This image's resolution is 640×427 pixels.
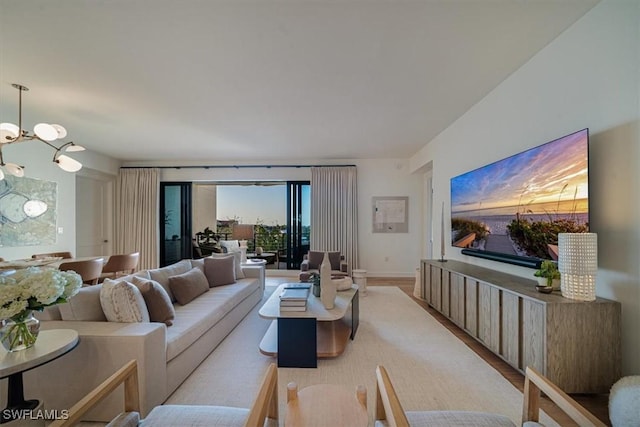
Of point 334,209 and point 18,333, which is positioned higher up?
point 334,209

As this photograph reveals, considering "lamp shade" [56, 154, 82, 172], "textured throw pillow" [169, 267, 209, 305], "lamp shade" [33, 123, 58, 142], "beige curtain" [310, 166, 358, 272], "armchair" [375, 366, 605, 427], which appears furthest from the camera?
"beige curtain" [310, 166, 358, 272]

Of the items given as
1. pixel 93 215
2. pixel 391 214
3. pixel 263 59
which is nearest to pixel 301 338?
pixel 263 59

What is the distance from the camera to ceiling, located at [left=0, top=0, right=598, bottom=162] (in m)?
1.92

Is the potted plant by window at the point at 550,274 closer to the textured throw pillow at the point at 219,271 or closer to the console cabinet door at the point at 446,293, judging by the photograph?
the console cabinet door at the point at 446,293

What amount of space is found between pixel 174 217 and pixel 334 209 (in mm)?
3800

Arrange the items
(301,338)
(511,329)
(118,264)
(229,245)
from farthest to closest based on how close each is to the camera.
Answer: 1. (229,245)
2. (118,264)
3. (301,338)
4. (511,329)

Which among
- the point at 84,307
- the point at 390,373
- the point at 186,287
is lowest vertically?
the point at 390,373

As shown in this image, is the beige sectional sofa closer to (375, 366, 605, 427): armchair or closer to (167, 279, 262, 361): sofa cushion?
(167, 279, 262, 361): sofa cushion

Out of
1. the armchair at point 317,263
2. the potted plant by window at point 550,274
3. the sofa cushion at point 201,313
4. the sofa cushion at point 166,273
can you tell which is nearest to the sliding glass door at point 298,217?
the armchair at point 317,263

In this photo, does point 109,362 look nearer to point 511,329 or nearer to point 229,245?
point 511,329

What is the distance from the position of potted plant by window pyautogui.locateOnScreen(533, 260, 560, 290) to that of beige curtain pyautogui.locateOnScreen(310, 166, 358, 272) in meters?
4.23

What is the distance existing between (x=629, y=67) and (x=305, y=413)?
8.98 ft

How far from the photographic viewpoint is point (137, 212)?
6.51 metres

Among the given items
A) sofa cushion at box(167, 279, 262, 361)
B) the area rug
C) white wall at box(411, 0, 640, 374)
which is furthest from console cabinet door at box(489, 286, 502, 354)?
sofa cushion at box(167, 279, 262, 361)
